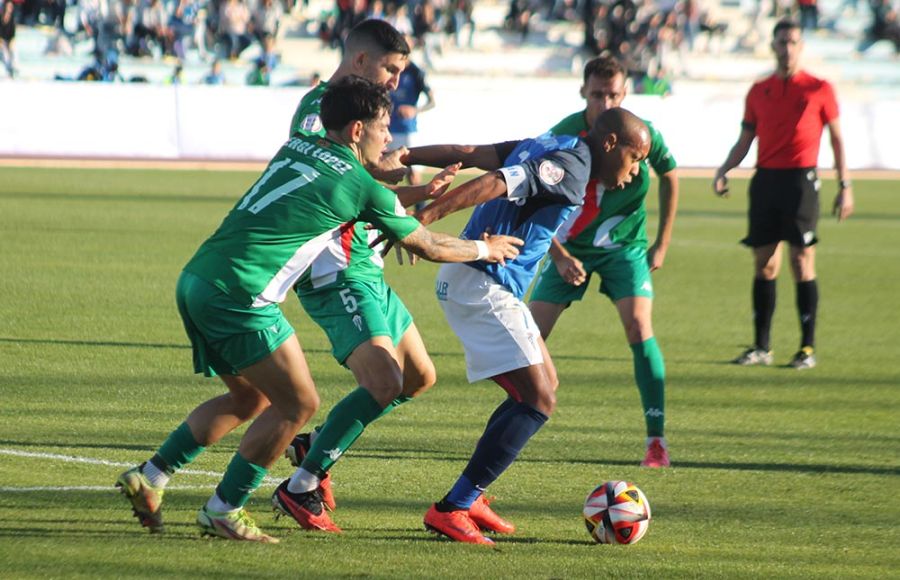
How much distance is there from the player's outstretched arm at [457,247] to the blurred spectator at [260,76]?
23.2 m

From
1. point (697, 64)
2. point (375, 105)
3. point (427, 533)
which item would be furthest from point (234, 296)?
point (697, 64)

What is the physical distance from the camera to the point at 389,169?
625cm

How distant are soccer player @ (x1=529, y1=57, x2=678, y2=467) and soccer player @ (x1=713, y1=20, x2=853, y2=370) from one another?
2.57 m

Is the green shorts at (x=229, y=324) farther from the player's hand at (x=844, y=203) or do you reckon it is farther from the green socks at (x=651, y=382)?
Answer: the player's hand at (x=844, y=203)

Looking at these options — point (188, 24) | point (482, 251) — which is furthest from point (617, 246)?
point (188, 24)

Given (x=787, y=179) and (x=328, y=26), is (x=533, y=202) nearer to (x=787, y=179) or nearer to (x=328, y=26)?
(x=787, y=179)

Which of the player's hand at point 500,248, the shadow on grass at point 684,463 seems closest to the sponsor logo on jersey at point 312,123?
the player's hand at point 500,248

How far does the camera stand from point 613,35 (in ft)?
112

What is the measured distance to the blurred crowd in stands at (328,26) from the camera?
1203 inches

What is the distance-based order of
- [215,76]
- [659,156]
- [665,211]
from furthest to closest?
[215,76], [665,211], [659,156]

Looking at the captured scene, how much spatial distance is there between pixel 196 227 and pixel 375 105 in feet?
39.5

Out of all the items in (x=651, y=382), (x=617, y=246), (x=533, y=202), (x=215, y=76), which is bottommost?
(x=215, y=76)

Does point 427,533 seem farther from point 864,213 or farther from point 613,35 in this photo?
A: point 613,35

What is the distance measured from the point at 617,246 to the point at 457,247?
2.52 meters
